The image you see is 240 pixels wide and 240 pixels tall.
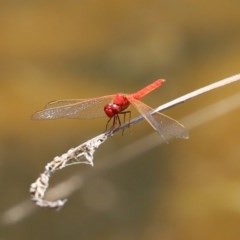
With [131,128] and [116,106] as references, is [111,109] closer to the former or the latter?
[116,106]

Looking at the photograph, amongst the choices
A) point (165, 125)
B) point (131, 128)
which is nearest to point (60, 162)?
point (165, 125)

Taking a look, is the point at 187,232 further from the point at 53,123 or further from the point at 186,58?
the point at 186,58

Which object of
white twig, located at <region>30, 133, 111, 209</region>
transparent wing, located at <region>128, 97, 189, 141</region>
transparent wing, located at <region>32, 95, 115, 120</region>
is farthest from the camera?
transparent wing, located at <region>32, 95, 115, 120</region>

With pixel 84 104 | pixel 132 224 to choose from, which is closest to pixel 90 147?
pixel 84 104

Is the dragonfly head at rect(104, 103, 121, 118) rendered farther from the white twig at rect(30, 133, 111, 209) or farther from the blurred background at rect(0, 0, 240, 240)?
the blurred background at rect(0, 0, 240, 240)

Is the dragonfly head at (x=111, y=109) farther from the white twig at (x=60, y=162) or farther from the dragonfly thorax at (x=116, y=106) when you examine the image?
the white twig at (x=60, y=162)

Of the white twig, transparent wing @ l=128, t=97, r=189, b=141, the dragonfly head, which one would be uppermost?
the dragonfly head

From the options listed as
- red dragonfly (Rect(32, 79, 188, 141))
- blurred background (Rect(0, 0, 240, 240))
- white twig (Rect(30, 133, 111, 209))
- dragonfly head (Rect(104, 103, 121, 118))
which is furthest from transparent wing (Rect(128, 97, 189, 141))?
blurred background (Rect(0, 0, 240, 240))

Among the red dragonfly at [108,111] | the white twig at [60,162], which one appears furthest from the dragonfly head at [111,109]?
the white twig at [60,162]
